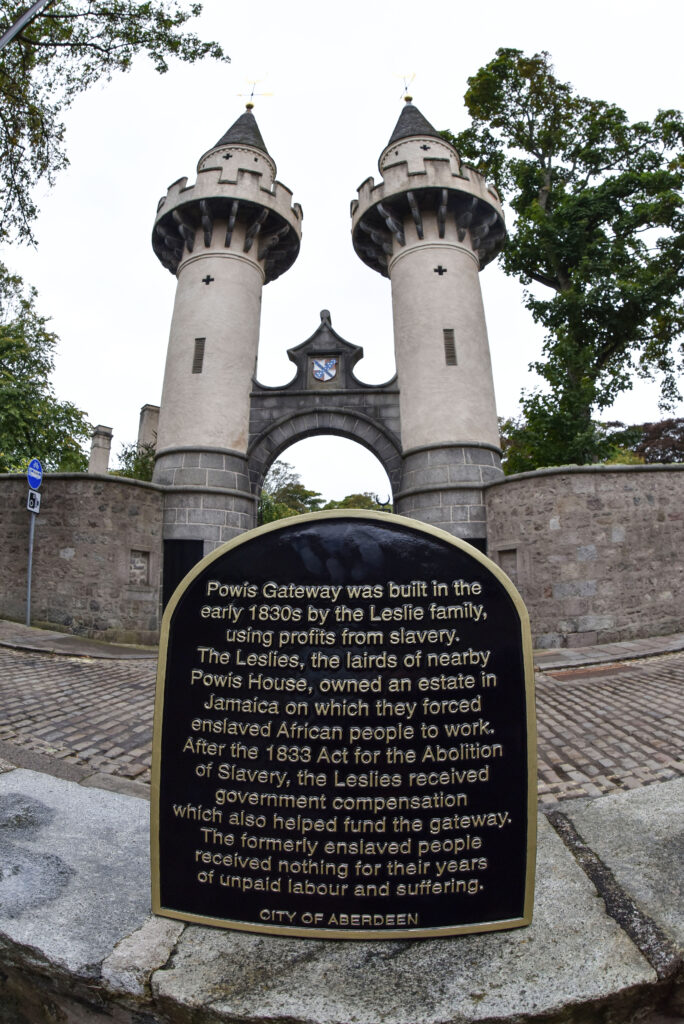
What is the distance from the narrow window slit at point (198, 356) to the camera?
47.8 ft

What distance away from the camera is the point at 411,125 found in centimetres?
1631

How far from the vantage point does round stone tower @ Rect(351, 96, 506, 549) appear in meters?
13.3

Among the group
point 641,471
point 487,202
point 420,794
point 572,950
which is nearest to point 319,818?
point 420,794

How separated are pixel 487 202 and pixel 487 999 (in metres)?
17.3

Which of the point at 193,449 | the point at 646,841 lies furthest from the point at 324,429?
the point at 646,841

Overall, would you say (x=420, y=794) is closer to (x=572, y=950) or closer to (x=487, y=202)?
(x=572, y=950)

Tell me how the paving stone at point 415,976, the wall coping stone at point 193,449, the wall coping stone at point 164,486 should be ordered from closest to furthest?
the paving stone at point 415,976 < the wall coping stone at point 164,486 < the wall coping stone at point 193,449

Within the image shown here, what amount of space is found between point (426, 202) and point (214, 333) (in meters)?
6.89

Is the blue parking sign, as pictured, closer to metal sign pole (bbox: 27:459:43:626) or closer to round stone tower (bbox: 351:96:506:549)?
metal sign pole (bbox: 27:459:43:626)

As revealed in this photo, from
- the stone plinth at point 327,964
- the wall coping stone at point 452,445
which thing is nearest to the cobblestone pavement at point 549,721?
the stone plinth at point 327,964

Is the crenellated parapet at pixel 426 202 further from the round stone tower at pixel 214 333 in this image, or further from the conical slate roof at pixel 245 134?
the conical slate roof at pixel 245 134

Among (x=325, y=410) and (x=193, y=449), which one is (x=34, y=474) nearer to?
(x=193, y=449)

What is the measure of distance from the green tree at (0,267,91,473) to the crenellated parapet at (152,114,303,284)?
29.3ft

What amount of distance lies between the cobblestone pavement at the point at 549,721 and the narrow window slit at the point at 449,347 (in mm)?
8799
